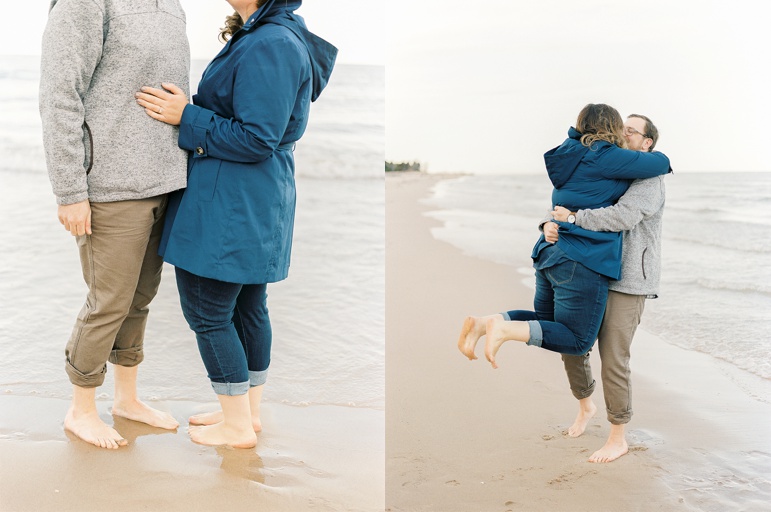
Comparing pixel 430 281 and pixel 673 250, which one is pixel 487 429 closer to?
pixel 430 281

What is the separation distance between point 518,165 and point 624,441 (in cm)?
162

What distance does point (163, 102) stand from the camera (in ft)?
6.31

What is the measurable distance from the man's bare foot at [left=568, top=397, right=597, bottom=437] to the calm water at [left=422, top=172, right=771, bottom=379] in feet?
2.00

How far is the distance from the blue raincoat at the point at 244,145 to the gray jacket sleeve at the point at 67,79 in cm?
25

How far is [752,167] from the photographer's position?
288 inches

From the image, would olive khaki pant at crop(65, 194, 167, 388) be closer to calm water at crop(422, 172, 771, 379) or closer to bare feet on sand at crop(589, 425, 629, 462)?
calm water at crop(422, 172, 771, 379)

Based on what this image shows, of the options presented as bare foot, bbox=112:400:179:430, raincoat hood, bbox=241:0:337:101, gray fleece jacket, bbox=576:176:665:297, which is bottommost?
bare foot, bbox=112:400:179:430

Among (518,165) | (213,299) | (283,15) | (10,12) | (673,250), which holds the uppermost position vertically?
(10,12)

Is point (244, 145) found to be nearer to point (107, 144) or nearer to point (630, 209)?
point (107, 144)

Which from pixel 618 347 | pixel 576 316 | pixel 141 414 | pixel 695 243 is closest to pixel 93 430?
pixel 141 414

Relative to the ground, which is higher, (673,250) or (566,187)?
(566,187)

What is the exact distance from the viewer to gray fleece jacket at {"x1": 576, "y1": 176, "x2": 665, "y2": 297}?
1972mm

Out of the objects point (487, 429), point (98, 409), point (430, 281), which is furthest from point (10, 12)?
point (487, 429)

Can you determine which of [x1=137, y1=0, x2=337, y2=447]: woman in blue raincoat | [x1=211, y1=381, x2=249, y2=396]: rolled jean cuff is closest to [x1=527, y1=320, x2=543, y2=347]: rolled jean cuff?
[x1=137, y1=0, x2=337, y2=447]: woman in blue raincoat
